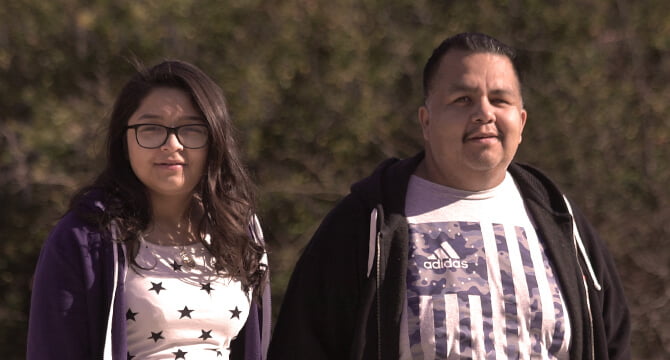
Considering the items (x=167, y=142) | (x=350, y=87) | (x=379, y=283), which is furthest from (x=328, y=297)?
(x=350, y=87)

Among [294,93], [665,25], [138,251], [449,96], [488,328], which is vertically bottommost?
[488,328]

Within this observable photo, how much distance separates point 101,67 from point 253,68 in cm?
88

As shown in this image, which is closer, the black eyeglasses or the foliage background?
the black eyeglasses

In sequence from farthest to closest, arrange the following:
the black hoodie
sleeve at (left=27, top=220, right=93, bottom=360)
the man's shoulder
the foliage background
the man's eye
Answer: the foliage background < the man's shoulder < the man's eye < the black hoodie < sleeve at (left=27, top=220, right=93, bottom=360)

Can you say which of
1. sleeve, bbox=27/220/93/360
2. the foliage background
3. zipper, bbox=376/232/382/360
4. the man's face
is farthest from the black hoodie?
the foliage background

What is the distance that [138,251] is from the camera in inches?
111

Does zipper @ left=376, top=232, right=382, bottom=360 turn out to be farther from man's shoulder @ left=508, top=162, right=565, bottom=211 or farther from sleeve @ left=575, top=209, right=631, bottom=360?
sleeve @ left=575, top=209, right=631, bottom=360

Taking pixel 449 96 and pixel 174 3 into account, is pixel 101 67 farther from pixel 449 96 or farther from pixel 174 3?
pixel 449 96

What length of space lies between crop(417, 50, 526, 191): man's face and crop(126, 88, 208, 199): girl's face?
81cm

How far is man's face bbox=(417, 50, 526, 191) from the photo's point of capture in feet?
9.57

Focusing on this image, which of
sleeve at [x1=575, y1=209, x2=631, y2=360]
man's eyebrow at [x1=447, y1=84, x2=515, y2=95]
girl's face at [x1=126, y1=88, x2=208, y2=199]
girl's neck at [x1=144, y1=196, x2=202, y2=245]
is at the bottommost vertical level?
sleeve at [x1=575, y1=209, x2=631, y2=360]

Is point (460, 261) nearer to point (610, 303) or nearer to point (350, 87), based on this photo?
point (610, 303)

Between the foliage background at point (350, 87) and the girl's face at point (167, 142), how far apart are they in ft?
6.68

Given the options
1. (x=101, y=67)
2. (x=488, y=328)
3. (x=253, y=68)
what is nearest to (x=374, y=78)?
(x=253, y=68)
